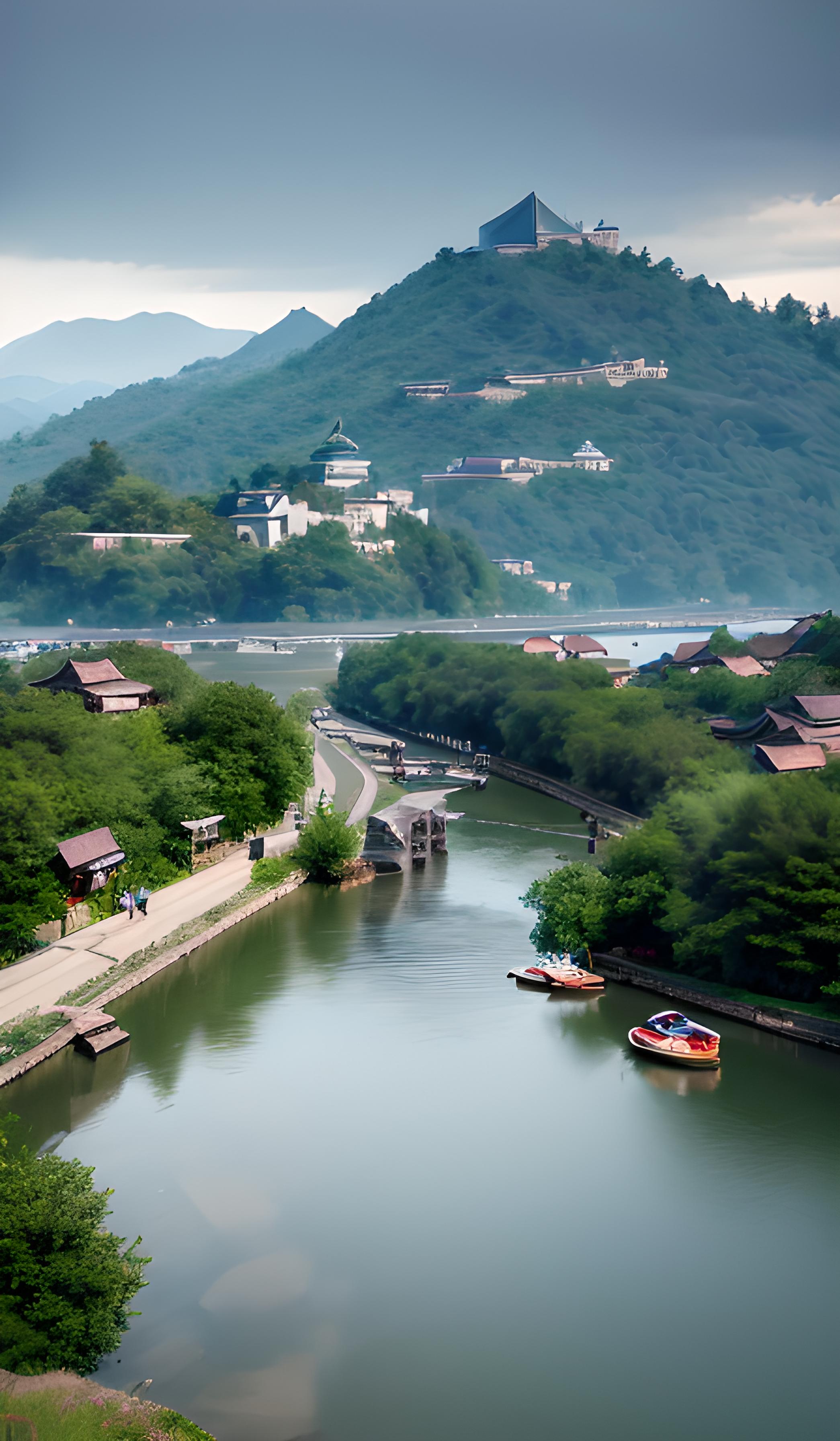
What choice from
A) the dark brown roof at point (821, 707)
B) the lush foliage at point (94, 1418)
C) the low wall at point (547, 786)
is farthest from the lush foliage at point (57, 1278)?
the dark brown roof at point (821, 707)

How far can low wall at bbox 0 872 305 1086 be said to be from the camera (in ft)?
32.8

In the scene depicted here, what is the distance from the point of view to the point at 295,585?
62.1 metres

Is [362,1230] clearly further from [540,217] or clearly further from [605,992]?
[540,217]

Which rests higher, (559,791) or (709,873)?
(709,873)

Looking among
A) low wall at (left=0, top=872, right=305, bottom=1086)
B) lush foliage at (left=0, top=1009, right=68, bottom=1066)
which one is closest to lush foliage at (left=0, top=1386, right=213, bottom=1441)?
low wall at (left=0, top=872, right=305, bottom=1086)

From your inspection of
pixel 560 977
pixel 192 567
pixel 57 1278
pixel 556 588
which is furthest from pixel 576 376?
pixel 57 1278

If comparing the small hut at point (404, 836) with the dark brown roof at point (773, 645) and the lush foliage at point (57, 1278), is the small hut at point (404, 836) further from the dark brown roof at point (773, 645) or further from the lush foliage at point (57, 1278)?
the dark brown roof at point (773, 645)

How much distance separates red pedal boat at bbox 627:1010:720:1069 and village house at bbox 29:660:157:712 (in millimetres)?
11678

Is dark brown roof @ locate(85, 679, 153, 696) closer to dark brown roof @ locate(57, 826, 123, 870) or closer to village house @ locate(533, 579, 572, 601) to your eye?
dark brown roof @ locate(57, 826, 123, 870)

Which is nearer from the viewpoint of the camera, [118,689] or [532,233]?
[118,689]

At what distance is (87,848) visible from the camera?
13.5m

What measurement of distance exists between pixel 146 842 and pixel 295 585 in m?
48.0

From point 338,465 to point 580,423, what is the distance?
30.7m

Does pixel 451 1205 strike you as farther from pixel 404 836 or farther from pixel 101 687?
pixel 101 687
